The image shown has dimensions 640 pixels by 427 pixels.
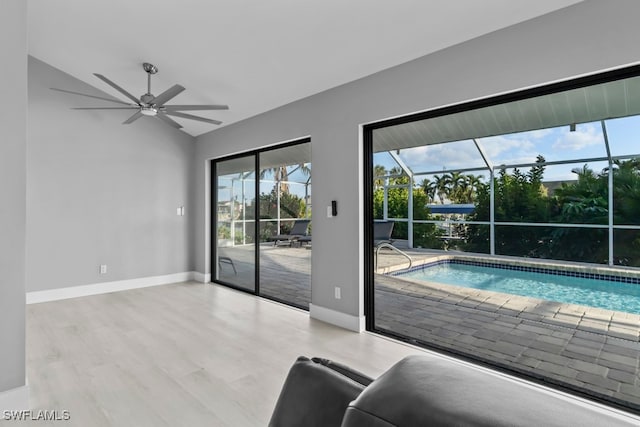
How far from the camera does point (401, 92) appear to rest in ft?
10.6

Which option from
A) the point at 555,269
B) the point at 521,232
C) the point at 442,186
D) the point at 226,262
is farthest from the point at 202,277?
the point at 555,269

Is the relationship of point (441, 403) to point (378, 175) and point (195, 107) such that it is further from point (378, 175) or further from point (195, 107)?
point (195, 107)

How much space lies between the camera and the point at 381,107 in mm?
3371

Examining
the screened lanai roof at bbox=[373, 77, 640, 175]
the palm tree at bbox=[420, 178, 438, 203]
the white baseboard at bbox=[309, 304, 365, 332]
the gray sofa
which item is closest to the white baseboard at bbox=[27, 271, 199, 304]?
the white baseboard at bbox=[309, 304, 365, 332]

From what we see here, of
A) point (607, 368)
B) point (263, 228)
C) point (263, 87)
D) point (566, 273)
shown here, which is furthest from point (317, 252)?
point (607, 368)

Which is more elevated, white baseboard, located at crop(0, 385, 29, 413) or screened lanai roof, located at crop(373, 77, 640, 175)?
screened lanai roof, located at crop(373, 77, 640, 175)

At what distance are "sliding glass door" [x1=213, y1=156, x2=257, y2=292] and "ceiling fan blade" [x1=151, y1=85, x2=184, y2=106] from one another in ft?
5.77

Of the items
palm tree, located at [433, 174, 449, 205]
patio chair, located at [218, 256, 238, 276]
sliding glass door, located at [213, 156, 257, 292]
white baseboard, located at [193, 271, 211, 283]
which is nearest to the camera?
palm tree, located at [433, 174, 449, 205]

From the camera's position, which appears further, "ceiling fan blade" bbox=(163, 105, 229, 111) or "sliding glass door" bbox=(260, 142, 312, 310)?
"sliding glass door" bbox=(260, 142, 312, 310)

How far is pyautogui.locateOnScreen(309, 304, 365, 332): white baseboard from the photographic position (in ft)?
11.6

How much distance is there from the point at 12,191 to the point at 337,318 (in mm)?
2891

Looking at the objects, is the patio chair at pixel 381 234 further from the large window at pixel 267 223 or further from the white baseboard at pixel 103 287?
the white baseboard at pixel 103 287

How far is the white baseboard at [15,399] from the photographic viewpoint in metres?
2.09

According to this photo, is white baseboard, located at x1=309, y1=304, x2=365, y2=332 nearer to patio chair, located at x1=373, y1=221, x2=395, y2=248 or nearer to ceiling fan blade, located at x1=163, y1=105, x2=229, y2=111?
patio chair, located at x1=373, y1=221, x2=395, y2=248
